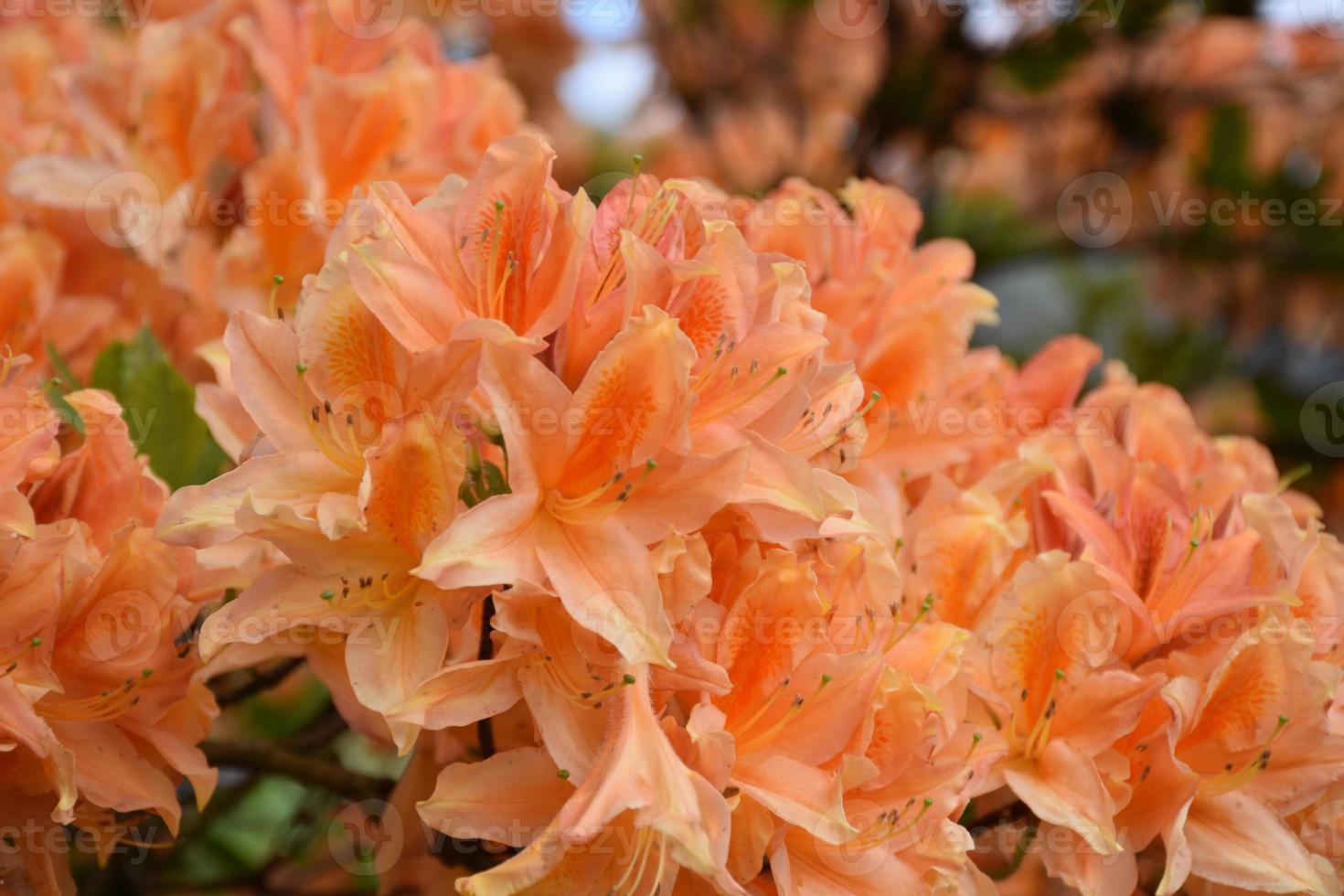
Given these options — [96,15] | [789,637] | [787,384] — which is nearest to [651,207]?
[787,384]

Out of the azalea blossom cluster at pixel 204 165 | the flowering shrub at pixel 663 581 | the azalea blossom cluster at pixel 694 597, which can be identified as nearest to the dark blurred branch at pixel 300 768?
the flowering shrub at pixel 663 581
